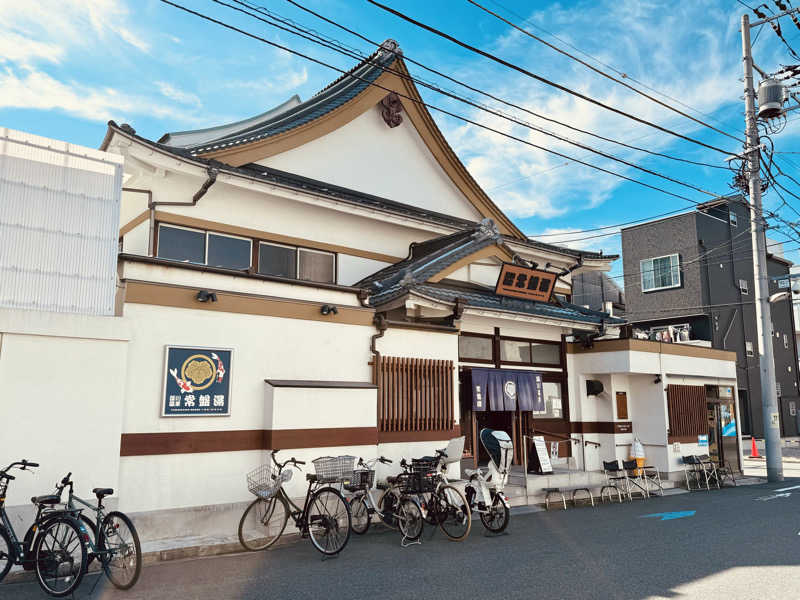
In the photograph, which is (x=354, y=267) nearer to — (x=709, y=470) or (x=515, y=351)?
(x=515, y=351)

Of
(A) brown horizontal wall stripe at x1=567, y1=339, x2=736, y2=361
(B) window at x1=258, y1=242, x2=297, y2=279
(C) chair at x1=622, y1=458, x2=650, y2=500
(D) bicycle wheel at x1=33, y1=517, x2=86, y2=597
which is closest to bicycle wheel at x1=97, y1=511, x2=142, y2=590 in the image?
(D) bicycle wheel at x1=33, y1=517, x2=86, y2=597

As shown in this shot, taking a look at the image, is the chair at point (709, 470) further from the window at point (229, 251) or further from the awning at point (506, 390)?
the window at point (229, 251)

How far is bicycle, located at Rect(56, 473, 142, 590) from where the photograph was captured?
245 inches

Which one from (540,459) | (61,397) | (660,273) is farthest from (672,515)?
(660,273)

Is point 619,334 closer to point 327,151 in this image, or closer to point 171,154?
point 327,151

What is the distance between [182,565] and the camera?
746cm

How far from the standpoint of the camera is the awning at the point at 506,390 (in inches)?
→ 539

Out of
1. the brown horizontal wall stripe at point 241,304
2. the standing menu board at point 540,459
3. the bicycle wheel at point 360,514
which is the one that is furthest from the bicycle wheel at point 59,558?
the standing menu board at point 540,459

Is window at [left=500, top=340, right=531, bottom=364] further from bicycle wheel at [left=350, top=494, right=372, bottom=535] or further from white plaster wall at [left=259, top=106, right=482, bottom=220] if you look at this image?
bicycle wheel at [left=350, top=494, right=372, bottom=535]

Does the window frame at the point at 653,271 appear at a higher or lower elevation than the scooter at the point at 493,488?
higher

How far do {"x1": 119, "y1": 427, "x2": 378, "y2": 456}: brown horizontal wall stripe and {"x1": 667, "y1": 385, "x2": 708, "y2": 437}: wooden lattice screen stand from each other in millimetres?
11277

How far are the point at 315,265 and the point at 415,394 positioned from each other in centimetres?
384

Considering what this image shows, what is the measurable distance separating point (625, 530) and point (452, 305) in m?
5.19

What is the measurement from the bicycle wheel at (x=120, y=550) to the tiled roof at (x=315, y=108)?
7539 mm
